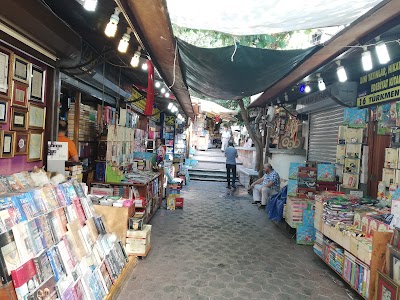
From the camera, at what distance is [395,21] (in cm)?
298

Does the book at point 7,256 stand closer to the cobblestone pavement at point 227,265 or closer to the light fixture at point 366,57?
the cobblestone pavement at point 227,265

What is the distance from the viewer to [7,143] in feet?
11.0

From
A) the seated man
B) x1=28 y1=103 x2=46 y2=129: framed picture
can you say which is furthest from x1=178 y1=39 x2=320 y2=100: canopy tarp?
the seated man

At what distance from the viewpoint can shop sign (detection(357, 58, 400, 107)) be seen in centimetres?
472

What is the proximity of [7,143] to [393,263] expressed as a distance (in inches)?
180

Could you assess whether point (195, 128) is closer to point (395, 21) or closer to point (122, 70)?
point (122, 70)

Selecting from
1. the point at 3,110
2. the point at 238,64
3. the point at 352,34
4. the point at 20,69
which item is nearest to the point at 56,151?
the point at 3,110

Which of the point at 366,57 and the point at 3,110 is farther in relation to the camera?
the point at 366,57

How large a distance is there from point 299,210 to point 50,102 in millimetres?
5251

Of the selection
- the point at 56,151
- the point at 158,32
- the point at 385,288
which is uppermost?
the point at 158,32

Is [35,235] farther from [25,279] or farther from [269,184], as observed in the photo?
[269,184]

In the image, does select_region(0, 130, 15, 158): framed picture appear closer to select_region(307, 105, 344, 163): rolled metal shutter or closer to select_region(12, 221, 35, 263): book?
select_region(12, 221, 35, 263): book

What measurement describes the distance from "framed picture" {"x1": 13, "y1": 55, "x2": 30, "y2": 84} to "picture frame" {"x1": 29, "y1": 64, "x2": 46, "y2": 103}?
6.4 inches

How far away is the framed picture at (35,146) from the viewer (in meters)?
3.84
